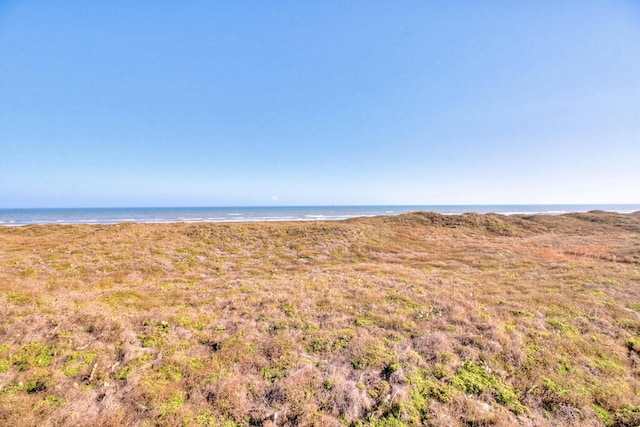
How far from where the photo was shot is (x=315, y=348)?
271 inches

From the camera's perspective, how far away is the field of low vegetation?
4785mm

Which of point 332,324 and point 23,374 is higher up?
point 23,374

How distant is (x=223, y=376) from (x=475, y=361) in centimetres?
633

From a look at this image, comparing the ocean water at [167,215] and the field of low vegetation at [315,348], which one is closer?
the field of low vegetation at [315,348]

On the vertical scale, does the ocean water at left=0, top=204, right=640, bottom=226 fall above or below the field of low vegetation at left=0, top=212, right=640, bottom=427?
above

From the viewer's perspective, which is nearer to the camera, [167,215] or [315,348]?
[315,348]

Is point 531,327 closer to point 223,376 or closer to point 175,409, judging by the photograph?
point 223,376

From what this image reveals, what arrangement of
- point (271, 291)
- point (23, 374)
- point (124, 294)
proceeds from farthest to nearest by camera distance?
point (271, 291), point (124, 294), point (23, 374)

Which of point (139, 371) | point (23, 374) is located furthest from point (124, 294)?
point (139, 371)

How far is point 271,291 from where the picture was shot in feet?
38.2

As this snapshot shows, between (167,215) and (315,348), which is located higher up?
(167,215)

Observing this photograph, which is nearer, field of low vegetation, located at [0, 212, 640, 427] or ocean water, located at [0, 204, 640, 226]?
field of low vegetation, located at [0, 212, 640, 427]

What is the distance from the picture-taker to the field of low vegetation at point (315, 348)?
15.7ft

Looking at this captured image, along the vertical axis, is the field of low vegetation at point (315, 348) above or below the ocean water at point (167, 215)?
below
